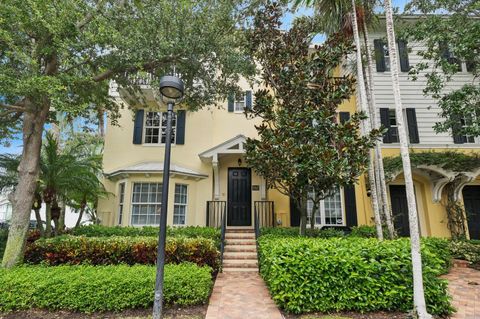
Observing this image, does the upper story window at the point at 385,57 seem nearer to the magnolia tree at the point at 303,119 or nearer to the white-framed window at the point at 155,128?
the magnolia tree at the point at 303,119

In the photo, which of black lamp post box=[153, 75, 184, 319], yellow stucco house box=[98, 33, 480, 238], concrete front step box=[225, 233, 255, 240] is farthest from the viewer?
yellow stucco house box=[98, 33, 480, 238]

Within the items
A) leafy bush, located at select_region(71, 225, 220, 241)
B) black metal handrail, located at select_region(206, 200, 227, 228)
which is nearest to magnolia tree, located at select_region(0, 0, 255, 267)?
leafy bush, located at select_region(71, 225, 220, 241)

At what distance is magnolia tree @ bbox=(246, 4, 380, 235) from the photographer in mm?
5965

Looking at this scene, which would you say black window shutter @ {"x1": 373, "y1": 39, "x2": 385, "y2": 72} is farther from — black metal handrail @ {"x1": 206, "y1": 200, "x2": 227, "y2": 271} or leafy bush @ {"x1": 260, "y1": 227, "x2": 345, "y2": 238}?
black metal handrail @ {"x1": 206, "y1": 200, "x2": 227, "y2": 271}

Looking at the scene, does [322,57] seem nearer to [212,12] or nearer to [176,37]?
[212,12]

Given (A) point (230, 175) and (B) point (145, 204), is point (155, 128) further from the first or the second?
(A) point (230, 175)

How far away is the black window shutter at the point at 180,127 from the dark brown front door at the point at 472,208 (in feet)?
40.6

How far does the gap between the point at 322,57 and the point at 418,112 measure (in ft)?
24.1

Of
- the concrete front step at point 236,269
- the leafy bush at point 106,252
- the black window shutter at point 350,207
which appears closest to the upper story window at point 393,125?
the black window shutter at point 350,207

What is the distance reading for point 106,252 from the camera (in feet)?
21.7

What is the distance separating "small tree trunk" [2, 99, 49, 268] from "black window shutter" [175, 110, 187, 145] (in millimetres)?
5122

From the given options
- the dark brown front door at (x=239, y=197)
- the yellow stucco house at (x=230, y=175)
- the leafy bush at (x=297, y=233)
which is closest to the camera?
the leafy bush at (x=297, y=233)

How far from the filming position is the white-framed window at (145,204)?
1024 centimetres

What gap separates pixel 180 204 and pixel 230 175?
241 centimetres
